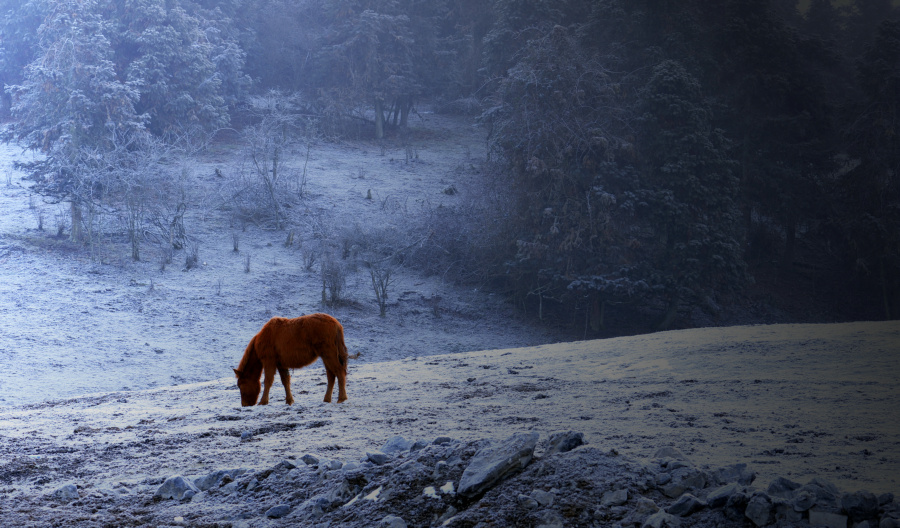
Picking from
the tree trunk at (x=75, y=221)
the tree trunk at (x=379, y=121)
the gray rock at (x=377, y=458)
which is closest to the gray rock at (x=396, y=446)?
the gray rock at (x=377, y=458)

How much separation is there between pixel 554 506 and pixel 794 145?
19.9 metres

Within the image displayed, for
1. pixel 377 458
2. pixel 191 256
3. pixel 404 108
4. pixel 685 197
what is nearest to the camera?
pixel 377 458

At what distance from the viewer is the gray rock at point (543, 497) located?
330 cm

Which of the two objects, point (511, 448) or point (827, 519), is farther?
point (511, 448)

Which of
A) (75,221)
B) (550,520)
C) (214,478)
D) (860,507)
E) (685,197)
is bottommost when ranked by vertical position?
(214,478)

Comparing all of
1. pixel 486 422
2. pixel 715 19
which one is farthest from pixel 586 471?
pixel 715 19

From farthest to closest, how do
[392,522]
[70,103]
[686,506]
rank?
Result: [70,103]
[392,522]
[686,506]

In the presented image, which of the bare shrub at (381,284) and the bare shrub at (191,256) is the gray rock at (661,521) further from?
the bare shrub at (191,256)

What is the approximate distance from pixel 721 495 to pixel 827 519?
1.43 feet

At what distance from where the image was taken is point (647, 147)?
18047 millimetres

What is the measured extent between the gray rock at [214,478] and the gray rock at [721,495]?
310 cm

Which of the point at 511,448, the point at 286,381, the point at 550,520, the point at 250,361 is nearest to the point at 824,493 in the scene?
the point at 550,520

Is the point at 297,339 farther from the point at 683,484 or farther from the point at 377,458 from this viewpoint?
the point at 683,484

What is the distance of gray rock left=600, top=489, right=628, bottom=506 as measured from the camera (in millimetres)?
3225
